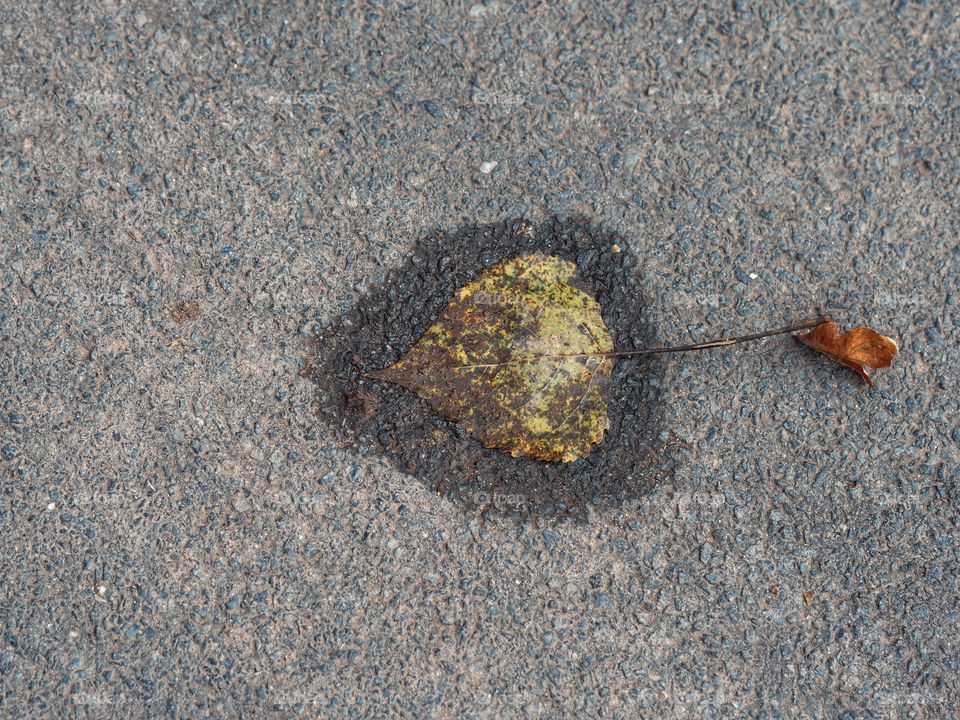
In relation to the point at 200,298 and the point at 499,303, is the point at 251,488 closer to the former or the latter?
the point at 200,298

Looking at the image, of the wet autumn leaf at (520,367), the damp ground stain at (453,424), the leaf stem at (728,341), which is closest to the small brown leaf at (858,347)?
the leaf stem at (728,341)

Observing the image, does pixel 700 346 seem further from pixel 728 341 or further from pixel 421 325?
pixel 421 325

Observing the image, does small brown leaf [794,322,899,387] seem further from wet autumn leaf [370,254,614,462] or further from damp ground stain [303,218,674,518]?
wet autumn leaf [370,254,614,462]

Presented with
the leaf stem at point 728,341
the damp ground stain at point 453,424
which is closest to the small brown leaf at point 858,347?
the leaf stem at point 728,341

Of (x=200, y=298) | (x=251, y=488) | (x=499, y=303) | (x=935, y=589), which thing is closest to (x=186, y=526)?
(x=251, y=488)

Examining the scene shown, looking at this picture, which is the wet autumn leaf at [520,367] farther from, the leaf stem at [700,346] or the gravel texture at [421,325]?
the gravel texture at [421,325]

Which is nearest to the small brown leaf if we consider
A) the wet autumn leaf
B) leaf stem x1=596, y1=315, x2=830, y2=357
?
leaf stem x1=596, y1=315, x2=830, y2=357
